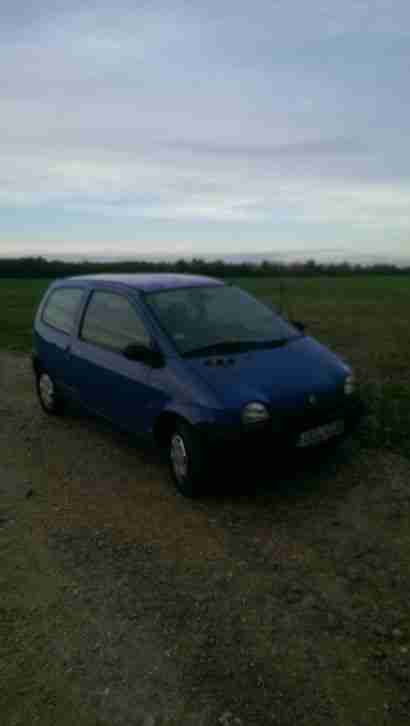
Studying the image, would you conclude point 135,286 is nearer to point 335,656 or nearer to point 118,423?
point 118,423

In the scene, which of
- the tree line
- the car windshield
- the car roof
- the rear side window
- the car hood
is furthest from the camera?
the tree line

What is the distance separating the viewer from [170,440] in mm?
4926

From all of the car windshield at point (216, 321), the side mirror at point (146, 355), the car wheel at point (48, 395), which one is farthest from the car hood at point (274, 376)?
the car wheel at point (48, 395)

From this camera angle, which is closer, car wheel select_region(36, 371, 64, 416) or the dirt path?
the dirt path

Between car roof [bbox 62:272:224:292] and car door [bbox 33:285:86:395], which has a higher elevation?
car roof [bbox 62:272:224:292]

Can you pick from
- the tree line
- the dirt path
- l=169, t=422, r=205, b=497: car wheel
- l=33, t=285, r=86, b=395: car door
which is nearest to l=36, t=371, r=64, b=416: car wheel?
l=33, t=285, r=86, b=395: car door

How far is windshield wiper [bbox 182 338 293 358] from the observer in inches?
189

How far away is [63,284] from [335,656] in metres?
5.37

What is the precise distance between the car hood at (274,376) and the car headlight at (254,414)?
1.9 inches

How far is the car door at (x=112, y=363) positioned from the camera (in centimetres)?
507

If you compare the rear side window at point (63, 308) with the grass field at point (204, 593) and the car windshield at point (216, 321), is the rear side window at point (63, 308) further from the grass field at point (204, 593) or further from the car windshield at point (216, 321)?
the grass field at point (204, 593)

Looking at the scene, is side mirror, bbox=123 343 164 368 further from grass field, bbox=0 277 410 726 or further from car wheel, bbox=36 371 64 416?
car wheel, bbox=36 371 64 416

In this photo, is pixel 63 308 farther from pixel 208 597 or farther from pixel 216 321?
pixel 208 597

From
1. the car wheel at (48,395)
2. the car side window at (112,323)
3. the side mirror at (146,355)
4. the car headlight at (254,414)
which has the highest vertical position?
the car side window at (112,323)
